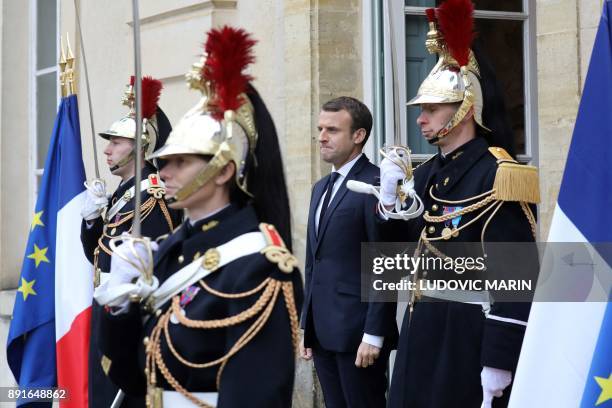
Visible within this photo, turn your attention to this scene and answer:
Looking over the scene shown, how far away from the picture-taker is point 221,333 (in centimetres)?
332

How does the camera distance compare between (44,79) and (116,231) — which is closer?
(116,231)

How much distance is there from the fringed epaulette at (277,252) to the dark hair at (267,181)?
3.8 inches

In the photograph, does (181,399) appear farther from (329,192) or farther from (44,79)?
(44,79)

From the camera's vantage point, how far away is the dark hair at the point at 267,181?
11.3 feet

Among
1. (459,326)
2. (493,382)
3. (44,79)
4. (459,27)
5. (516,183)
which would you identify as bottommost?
(493,382)

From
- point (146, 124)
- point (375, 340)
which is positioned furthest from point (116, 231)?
point (375, 340)

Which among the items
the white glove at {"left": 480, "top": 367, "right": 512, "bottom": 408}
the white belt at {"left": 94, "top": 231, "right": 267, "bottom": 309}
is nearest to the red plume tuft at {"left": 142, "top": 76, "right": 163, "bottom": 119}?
the white glove at {"left": 480, "top": 367, "right": 512, "bottom": 408}

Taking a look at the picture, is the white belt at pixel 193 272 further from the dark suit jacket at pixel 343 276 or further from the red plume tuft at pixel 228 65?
the dark suit jacket at pixel 343 276

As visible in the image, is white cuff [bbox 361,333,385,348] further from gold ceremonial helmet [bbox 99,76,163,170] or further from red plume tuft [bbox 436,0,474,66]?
gold ceremonial helmet [bbox 99,76,163,170]

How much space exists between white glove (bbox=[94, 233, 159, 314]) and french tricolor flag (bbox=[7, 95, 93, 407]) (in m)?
3.12

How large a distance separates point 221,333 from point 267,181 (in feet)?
1.49

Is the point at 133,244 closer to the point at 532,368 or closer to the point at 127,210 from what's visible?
the point at 532,368

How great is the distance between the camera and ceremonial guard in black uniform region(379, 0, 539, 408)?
176 inches

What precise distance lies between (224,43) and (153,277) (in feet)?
2.25
